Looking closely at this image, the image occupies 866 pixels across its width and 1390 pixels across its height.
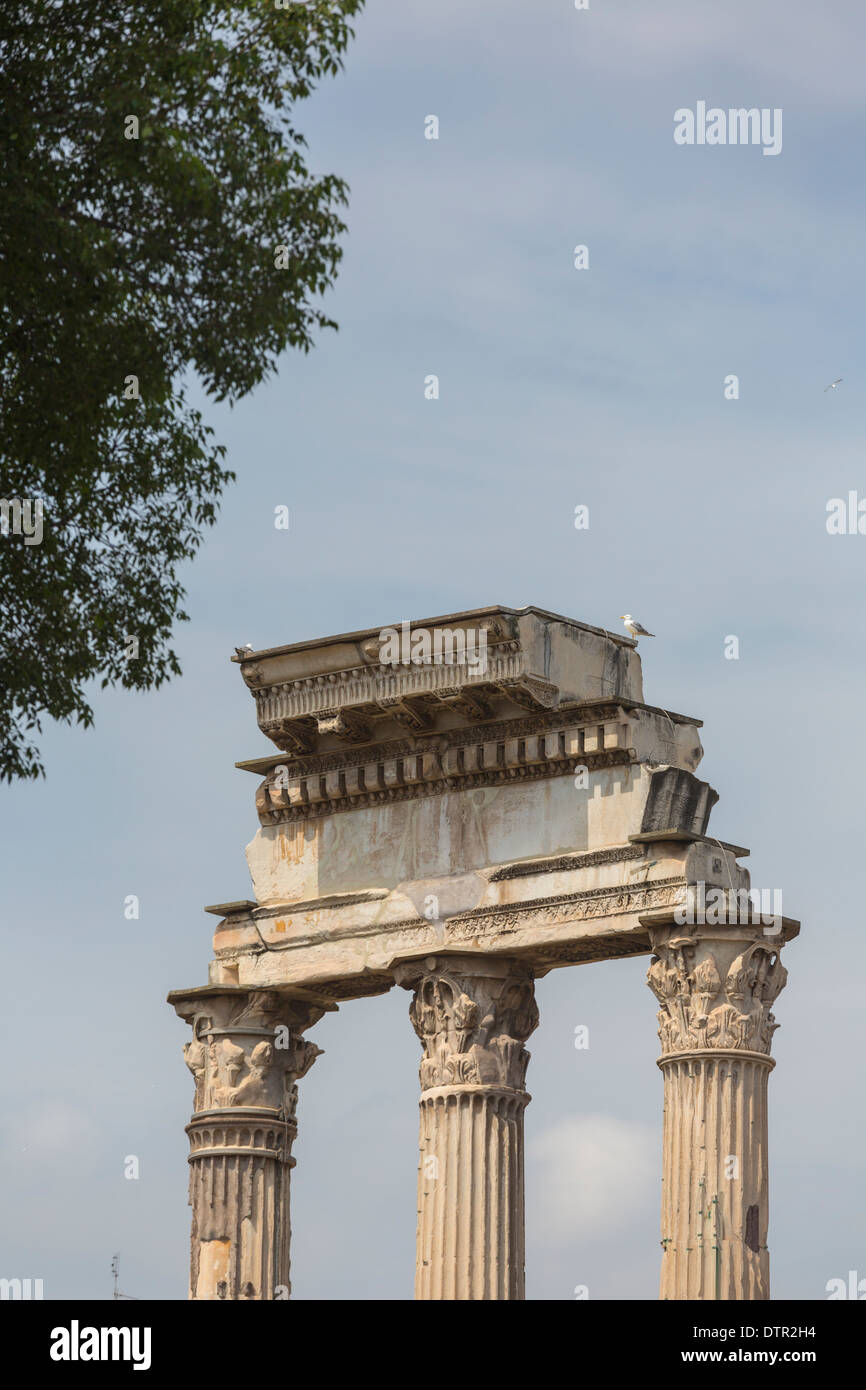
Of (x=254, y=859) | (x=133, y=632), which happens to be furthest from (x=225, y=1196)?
(x=133, y=632)

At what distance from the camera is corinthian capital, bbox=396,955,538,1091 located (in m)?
26.2

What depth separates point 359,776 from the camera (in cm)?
2756

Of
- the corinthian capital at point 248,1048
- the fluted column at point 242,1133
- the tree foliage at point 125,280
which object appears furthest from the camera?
the corinthian capital at point 248,1048

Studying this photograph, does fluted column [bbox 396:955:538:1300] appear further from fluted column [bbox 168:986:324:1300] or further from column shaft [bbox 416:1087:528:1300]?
fluted column [bbox 168:986:324:1300]

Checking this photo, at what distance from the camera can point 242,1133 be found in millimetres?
27516

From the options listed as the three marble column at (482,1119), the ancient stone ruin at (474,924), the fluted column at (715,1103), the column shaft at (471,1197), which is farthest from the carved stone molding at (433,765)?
the column shaft at (471,1197)

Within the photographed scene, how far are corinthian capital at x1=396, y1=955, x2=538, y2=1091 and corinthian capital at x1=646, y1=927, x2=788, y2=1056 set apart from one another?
1.56m

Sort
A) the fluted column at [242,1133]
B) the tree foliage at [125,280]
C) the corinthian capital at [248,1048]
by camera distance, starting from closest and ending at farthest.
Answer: the tree foliage at [125,280]
the fluted column at [242,1133]
the corinthian capital at [248,1048]

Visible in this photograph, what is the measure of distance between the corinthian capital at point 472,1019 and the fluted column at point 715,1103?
150cm

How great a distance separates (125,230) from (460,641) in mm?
6336

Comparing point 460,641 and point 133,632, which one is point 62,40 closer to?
point 133,632

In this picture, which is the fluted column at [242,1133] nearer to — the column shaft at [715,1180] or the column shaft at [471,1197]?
the column shaft at [471,1197]

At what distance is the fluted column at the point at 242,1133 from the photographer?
89.4 ft

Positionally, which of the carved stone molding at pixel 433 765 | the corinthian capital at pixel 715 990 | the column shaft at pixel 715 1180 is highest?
the carved stone molding at pixel 433 765
